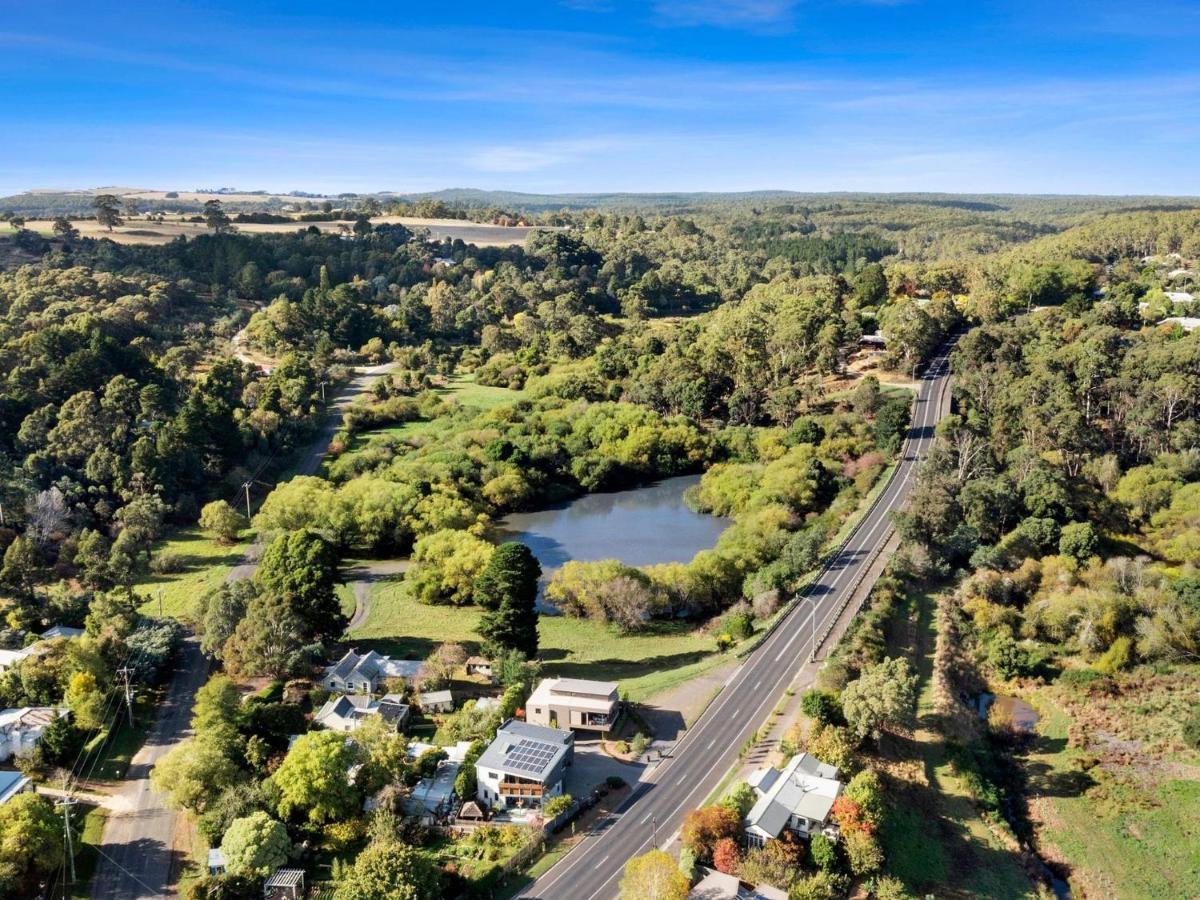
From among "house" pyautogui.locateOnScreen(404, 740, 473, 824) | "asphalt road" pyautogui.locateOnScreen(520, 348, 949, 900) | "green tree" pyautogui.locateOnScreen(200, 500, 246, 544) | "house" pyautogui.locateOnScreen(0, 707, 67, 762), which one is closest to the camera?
"asphalt road" pyautogui.locateOnScreen(520, 348, 949, 900)

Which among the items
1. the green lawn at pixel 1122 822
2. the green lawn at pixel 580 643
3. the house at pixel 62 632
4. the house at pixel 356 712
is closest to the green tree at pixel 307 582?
the green lawn at pixel 580 643

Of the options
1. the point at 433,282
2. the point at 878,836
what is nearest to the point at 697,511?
the point at 878,836

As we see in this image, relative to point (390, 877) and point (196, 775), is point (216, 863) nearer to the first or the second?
point (196, 775)

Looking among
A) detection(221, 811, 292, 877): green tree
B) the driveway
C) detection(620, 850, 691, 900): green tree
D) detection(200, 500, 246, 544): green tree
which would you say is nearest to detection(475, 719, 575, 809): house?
the driveway

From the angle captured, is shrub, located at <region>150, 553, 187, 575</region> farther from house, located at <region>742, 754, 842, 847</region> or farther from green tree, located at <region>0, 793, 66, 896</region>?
house, located at <region>742, 754, 842, 847</region>

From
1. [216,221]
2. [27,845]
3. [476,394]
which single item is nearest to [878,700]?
[27,845]

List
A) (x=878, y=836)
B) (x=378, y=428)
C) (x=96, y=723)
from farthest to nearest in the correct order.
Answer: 1. (x=378, y=428)
2. (x=96, y=723)
3. (x=878, y=836)

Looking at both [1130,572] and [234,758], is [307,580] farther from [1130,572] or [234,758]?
[1130,572]
